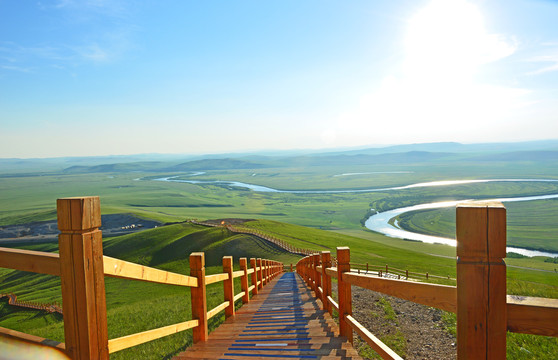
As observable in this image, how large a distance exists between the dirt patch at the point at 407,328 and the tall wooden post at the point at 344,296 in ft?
4.15

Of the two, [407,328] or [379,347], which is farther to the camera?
[407,328]

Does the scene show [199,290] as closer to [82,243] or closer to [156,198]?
[82,243]

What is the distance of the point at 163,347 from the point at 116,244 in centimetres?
4708

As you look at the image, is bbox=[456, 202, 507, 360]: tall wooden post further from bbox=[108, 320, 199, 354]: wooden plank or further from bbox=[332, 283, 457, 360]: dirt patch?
bbox=[332, 283, 457, 360]: dirt patch

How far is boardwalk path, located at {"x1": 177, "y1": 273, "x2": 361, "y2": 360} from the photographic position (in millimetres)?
4340

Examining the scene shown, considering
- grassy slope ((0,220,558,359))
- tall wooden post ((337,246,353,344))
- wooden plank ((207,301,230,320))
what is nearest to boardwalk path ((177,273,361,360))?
tall wooden post ((337,246,353,344))

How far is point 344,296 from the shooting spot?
491 cm

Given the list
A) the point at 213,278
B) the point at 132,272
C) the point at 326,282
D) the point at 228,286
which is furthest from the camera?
the point at 228,286

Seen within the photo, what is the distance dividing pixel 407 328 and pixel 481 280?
6.36 meters

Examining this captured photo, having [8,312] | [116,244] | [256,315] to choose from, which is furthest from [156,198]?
[256,315]

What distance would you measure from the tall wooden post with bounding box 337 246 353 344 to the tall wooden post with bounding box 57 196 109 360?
3.33m

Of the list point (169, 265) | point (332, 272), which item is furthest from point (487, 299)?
point (169, 265)

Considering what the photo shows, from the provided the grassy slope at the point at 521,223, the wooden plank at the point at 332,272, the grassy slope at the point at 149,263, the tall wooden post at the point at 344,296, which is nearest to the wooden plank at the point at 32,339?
the tall wooden post at the point at 344,296

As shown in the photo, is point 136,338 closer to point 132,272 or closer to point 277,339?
point 132,272
